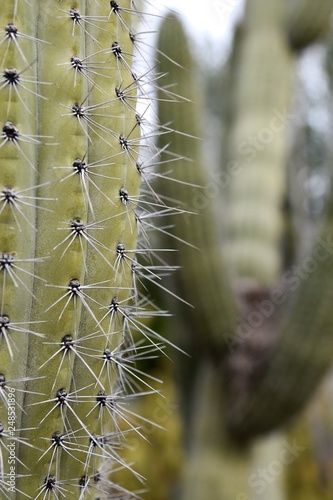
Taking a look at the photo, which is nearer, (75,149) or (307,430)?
(75,149)

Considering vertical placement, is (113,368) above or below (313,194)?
below

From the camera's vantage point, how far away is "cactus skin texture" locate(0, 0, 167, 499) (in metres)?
1.25

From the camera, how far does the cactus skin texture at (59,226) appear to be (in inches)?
49.4

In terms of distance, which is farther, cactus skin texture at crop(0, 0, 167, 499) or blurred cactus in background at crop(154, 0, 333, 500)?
blurred cactus in background at crop(154, 0, 333, 500)

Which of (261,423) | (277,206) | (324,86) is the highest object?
(324,86)

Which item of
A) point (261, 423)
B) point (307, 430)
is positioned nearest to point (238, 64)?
point (261, 423)

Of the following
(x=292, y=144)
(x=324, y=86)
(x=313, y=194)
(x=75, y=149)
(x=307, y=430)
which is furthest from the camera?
(x=324, y=86)

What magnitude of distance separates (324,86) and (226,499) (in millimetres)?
9625

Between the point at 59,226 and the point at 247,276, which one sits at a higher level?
the point at 247,276

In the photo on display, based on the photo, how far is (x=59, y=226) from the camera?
1.31 meters

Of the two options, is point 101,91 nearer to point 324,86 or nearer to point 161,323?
point 161,323

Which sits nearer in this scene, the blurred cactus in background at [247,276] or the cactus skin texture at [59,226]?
the cactus skin texture at [59,226]

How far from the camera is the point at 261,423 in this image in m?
3.72

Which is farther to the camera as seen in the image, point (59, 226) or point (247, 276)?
point (247, 276)
